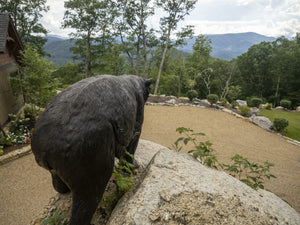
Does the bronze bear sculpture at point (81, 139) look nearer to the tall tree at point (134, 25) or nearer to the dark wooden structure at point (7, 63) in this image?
the dark wooden structure at point (7, 63)

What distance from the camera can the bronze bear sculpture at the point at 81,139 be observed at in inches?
56.4

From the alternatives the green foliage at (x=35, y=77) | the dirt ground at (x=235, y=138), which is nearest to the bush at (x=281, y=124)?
the dirt ground at (x=235, y=138)

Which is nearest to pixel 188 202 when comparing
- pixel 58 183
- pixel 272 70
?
pixel 58 183

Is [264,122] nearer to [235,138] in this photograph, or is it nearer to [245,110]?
[245,110]

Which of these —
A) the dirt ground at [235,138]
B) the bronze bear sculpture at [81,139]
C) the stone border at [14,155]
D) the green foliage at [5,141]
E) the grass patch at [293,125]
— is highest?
the bronze bear sculpture at [81,139]

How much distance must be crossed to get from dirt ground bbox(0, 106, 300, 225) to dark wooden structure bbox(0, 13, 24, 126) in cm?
419

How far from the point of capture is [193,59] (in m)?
29.2

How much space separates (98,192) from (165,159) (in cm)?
123

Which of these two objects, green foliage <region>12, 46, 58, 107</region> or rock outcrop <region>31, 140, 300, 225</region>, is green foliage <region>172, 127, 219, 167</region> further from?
green foliage <region>12, 46, 58, 107</region>

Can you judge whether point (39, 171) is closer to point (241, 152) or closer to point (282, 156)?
point (241, 152)

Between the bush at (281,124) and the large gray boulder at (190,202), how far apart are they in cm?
1001

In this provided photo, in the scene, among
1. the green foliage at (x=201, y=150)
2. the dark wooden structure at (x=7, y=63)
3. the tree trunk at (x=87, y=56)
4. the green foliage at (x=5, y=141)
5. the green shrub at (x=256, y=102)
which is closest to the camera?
the green foliage at (x=201, y=150)

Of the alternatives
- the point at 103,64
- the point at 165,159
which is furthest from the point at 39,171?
the point at 103,64

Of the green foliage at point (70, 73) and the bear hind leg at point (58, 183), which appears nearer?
the bear hind leg at point (58, 183)
